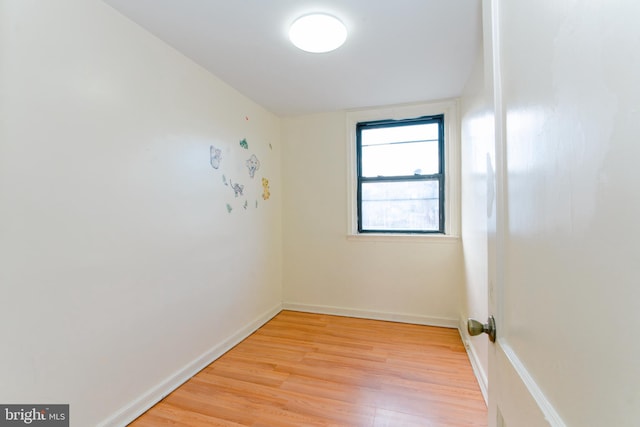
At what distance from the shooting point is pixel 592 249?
39cm

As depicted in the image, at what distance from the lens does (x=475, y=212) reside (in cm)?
208

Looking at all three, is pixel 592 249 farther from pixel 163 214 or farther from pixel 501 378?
pixel 163 214

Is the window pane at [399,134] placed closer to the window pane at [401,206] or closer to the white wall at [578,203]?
the window pane at [401,206]

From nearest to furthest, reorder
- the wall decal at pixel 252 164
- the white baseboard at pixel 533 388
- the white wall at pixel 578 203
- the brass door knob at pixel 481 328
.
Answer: the white wall at pixel 578 203 < the white baseboard at pixel 533 388 < the brass door knob at pixel 481 328 < the wall decal at pixel 252 164

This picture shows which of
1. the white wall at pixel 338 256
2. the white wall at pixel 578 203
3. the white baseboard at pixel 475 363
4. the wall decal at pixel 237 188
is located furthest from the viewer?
the white wall at pixel 338 256

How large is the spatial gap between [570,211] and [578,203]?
0.09 feet

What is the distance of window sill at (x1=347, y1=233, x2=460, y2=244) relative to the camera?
2842 millimetres

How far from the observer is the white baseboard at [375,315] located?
9.37 feet

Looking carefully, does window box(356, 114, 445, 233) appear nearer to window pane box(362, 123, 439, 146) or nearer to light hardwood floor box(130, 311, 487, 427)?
window pane box(362, 123, 439, 146)

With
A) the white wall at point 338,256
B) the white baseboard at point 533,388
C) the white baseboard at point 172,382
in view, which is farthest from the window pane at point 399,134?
the white baseboard at point 533,388

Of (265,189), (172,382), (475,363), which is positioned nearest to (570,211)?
(475,363)

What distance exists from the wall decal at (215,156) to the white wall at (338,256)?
1.13 meters

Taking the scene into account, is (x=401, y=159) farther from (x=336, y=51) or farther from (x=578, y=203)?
(x=578, y=203)

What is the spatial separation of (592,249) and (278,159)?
10.4 feet
